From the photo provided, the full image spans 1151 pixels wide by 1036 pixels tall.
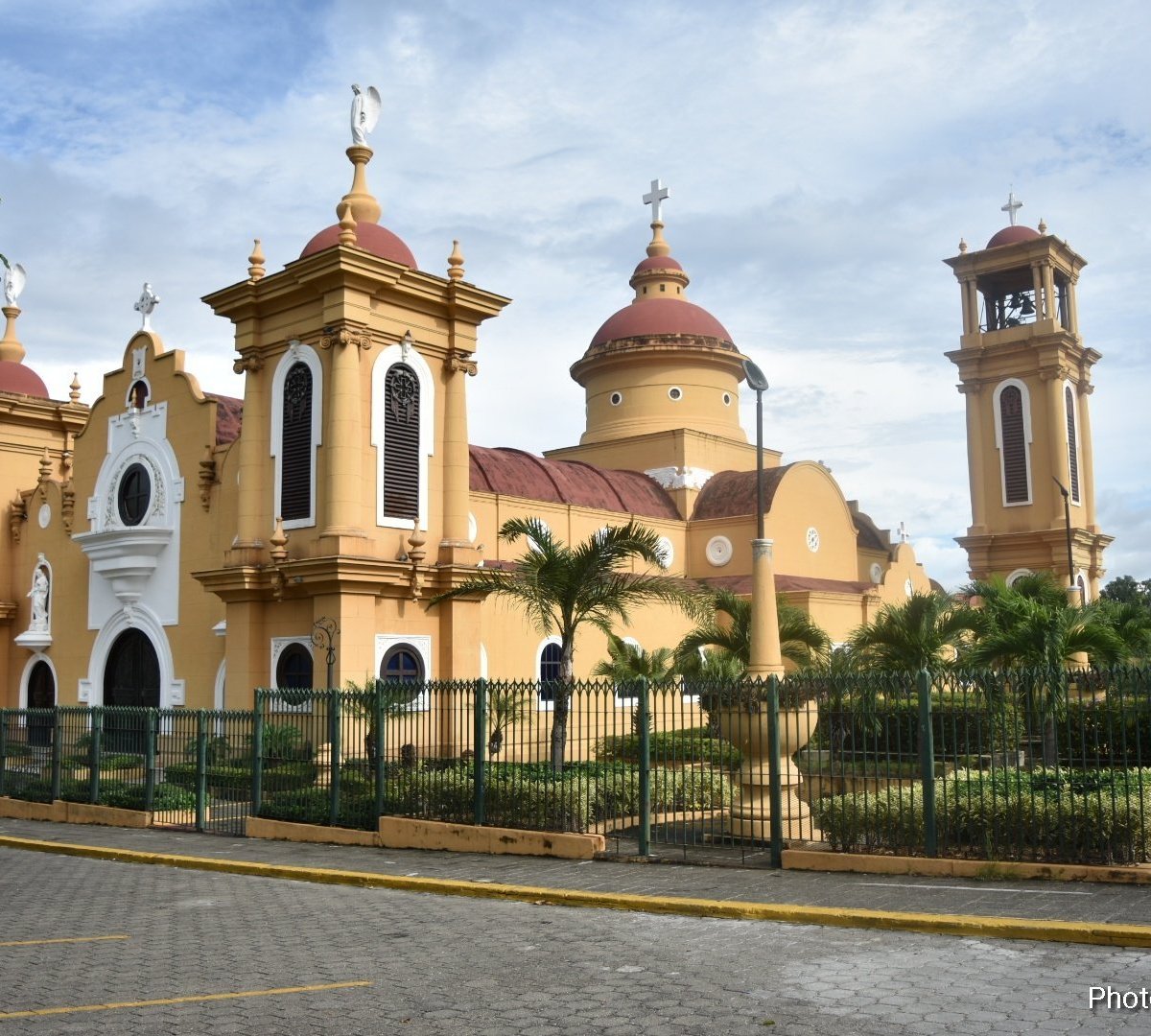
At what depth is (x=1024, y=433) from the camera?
4375cm

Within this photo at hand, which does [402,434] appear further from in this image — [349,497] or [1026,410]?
[1026,410]

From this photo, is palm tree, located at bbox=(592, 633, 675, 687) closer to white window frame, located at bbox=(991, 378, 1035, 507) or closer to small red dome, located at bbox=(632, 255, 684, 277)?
small red dome, located at bbox=(632, 255, 684, 277)

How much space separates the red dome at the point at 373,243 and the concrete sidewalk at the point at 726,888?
1192cm

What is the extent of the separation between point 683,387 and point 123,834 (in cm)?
2335

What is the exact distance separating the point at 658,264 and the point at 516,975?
3395 centimetres

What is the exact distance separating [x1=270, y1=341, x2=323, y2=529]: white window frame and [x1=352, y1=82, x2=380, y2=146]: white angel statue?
15.8 feet

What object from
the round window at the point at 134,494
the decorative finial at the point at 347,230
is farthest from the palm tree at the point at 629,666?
the round window at the point at 134,494

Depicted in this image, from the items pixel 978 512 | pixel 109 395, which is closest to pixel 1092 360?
pixel 978 512

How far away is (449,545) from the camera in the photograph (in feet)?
73.0

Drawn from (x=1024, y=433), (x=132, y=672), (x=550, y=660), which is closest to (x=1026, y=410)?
(x=1024, y=433)

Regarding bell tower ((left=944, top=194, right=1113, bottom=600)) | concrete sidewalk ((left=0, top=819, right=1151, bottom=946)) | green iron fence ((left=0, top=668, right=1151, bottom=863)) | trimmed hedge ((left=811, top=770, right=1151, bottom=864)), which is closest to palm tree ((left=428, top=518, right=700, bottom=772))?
green iron fence ((left=0, top=668, right=1151, bottom=863))

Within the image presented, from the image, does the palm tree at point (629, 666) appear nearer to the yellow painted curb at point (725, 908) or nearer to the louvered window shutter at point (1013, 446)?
the yellow painted curb at point (725, 908)

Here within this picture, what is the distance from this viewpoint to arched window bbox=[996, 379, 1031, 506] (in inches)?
1716

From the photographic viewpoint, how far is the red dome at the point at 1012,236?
145 ft
